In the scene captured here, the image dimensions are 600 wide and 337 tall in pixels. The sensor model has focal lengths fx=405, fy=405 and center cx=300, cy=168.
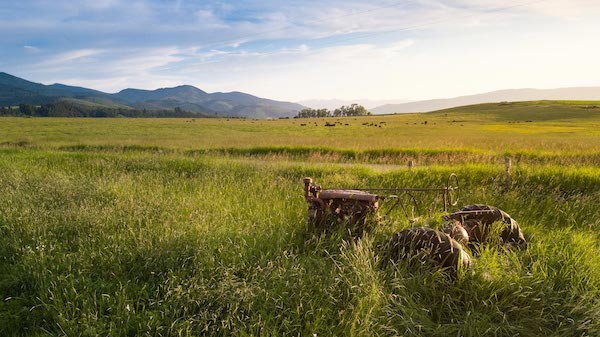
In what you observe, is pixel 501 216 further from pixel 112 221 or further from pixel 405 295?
pixel 112 221

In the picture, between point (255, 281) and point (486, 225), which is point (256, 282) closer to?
point (255, 281)

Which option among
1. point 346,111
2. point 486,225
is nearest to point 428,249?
point 486,225

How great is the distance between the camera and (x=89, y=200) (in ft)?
29.5

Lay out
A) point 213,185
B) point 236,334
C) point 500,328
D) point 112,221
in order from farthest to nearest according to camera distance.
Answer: point 213,185 → point 112,221 → point 500,328 → point 236,334

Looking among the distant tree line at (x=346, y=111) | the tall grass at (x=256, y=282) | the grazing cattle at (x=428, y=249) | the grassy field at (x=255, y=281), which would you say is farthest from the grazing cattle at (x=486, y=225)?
the distant tree line at (x=346, y=111)

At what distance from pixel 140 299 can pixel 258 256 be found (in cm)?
167

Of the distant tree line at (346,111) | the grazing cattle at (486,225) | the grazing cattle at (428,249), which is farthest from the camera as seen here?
the distant tree line at (346,111)

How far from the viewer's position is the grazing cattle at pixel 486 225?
6.44 m

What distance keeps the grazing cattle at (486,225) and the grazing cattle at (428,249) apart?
3.14 feet

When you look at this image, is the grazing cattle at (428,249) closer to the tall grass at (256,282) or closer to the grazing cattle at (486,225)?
the tall grass at (256,282)

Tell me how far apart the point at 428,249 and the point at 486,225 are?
2.05m

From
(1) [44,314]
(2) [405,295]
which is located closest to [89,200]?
(1) [44,314]

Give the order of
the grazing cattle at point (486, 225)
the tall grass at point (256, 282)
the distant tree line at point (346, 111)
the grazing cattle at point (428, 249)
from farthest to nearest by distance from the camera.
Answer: the distant tree line at point (346, 111) → the grazing cattle at point (486, 225) → the grazing cattle at point (428, 249) → the tall grass at point (256, 282)

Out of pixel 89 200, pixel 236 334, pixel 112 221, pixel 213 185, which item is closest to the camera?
pixel 236 334
